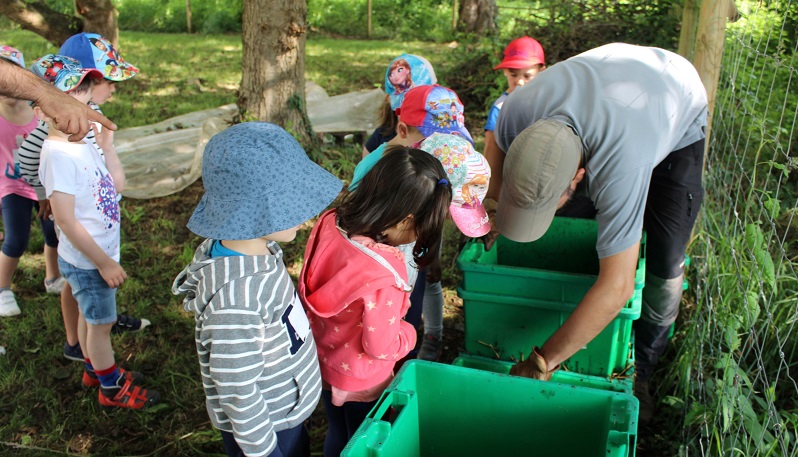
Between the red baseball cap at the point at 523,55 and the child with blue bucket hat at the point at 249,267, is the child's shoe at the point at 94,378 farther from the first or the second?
the red baseball cap at the point at 523,55

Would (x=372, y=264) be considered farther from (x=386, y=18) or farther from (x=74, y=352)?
(x=386, y=18)

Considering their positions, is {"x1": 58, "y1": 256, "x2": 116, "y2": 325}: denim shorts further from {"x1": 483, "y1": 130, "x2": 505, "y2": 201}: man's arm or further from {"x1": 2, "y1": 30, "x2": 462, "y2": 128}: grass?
{"x1": 2, "y1": 30, "x2": 462, "y2": 128}: grass

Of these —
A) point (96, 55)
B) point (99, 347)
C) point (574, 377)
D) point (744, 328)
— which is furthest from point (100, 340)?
point (744, 328)

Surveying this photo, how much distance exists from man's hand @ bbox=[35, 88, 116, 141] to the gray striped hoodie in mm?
614

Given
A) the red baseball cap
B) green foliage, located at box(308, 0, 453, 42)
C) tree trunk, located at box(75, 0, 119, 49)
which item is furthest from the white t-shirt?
green foliage, located at box(308, 0, 453, 42)

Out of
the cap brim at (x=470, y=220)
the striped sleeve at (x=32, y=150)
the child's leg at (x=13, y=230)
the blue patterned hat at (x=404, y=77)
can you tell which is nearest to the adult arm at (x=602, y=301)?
the cap brim at (x=470, y=220)

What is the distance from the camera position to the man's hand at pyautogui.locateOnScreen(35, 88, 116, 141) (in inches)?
72.8

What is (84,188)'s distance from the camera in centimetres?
225

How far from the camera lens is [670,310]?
8.17 feet

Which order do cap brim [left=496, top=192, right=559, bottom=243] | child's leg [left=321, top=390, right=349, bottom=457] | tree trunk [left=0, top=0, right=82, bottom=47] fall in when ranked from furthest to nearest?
tree trunk [left=0, top=0, right=82, bottom=47] < child's leg [left=321, top=390, right=349, bottom=457] < cap brim [left=496, top=192, right=559, bottom=243]

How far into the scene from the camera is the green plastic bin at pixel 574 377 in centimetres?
206

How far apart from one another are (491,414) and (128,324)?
2.14 m

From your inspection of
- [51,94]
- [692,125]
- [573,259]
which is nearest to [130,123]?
[51,94]

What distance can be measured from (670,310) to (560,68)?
43.0 inches
